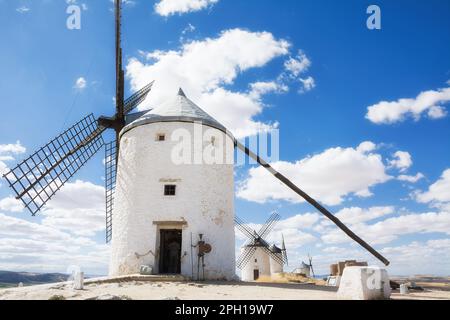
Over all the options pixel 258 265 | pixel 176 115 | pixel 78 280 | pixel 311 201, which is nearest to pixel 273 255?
pixel 258 265

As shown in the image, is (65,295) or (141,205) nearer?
(65,295)

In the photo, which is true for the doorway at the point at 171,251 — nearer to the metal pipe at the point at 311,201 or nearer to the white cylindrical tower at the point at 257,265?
the metal pipe at the point at 311,201

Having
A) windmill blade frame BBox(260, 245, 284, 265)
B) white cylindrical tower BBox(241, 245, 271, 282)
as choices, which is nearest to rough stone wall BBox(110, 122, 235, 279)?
white cylindrical tower BBox(241, 245, 271, 282)

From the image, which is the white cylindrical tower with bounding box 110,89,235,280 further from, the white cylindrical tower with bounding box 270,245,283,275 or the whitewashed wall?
the white cylindrical tower with bounding box 270,245,283,275

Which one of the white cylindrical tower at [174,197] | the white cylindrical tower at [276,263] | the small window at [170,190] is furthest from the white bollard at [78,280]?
the white cylindrical tower at [276,263]

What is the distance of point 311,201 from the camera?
16.8 metres

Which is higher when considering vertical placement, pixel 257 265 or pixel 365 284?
pixel 365 284

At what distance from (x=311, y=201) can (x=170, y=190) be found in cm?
744

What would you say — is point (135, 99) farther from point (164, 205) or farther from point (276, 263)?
point (276, 263)

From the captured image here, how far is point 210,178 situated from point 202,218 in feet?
6.24
